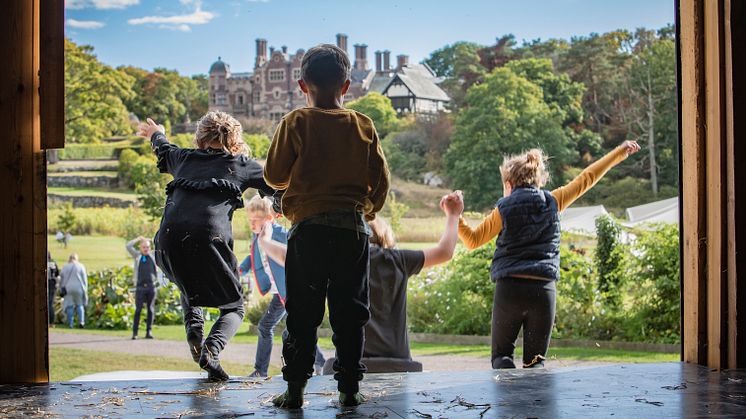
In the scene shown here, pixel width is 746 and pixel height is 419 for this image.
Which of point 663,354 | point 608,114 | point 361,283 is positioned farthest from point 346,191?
point 608,114

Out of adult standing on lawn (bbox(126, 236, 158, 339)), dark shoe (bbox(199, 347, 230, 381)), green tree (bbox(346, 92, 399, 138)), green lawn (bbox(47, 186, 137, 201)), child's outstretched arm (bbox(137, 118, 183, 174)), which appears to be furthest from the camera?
green lawn (bbox(47, 186, 137, 201))

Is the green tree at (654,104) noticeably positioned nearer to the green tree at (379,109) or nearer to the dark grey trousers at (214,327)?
the green tree at (379,109)

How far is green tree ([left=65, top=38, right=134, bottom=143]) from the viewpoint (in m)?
14.8

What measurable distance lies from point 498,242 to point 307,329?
1671 millimetres

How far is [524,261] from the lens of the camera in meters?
4.27

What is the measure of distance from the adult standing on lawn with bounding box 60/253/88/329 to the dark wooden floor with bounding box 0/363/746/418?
829 centimetres

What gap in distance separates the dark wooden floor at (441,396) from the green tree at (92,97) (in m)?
11.8

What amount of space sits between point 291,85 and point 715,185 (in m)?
9.33

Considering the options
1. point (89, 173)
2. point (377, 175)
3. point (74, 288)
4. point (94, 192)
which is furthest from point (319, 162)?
point (89, 173)

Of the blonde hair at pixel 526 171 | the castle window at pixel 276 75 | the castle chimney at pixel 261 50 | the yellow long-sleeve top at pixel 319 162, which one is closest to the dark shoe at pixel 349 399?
the yellow long-sleeve top at pixel 319 162

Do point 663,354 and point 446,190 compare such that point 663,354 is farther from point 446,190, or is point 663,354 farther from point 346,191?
point 346,191

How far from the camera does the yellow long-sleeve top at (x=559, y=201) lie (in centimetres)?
445

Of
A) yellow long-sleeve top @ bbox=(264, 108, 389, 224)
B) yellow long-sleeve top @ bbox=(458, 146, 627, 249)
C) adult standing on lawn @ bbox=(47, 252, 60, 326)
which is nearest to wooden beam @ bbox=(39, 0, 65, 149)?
yellow long-sleeve top @ bbox=(264, 108, 389, 224)

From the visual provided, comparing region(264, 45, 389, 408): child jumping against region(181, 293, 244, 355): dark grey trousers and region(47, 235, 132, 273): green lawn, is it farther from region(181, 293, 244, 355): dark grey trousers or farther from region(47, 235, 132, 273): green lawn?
region(47, 235, 132, 273): green lawn
